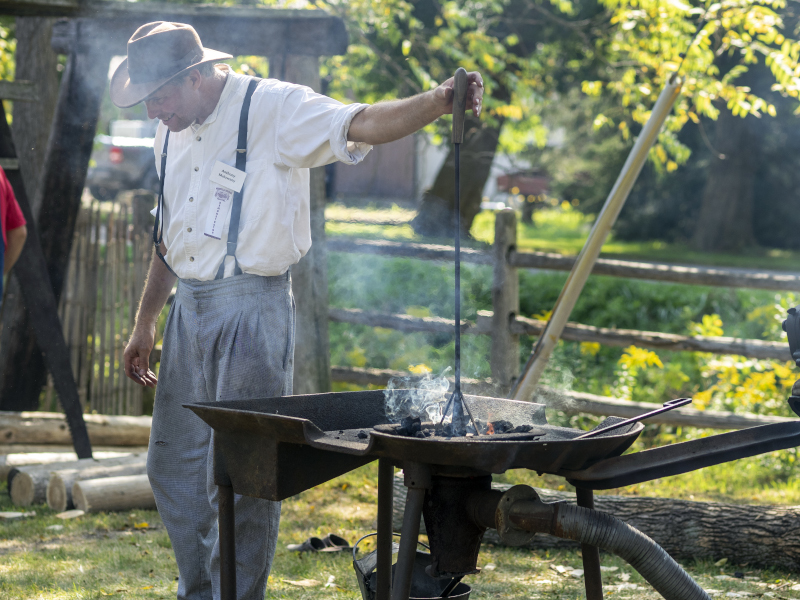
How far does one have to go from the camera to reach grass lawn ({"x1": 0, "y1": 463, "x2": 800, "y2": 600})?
3.37m

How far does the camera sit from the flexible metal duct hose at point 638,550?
6.61ft

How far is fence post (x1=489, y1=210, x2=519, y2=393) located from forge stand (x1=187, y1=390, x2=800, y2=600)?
2.95m

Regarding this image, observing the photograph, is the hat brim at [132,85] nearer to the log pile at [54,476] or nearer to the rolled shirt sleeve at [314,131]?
the rolled shirt sleeve at [314,131]

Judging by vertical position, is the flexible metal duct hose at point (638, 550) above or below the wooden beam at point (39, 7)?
below

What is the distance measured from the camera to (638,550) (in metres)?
2.02

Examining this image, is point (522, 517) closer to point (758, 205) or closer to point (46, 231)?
point (46, 231)

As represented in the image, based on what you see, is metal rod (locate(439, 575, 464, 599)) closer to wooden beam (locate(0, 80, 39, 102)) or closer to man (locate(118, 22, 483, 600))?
man (locate(118, 22, 483, 600))

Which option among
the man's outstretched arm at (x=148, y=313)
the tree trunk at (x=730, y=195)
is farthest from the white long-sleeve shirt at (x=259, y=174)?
the tree trunk at (x=730, y=195)

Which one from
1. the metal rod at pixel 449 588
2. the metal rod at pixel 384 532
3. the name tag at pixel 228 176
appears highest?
the name tag at pixel 228 176

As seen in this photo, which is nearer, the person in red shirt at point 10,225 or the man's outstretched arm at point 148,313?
the man's outstretched arm at point 148,313

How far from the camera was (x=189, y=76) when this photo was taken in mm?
2576

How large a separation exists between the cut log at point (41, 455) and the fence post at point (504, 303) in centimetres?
249

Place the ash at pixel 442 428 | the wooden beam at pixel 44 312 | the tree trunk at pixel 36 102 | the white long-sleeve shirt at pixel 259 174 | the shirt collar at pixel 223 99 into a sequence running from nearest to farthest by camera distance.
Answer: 1. the ash at pixel 442 428
2. the white long-sleeve shirt at pixel 259 174
3. the shirt collar at pixel 223 99
4. the wooden beam at pixel 44 312
5. the tree trunk at pixel 36 102

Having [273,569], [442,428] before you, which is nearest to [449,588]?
[442,428]
